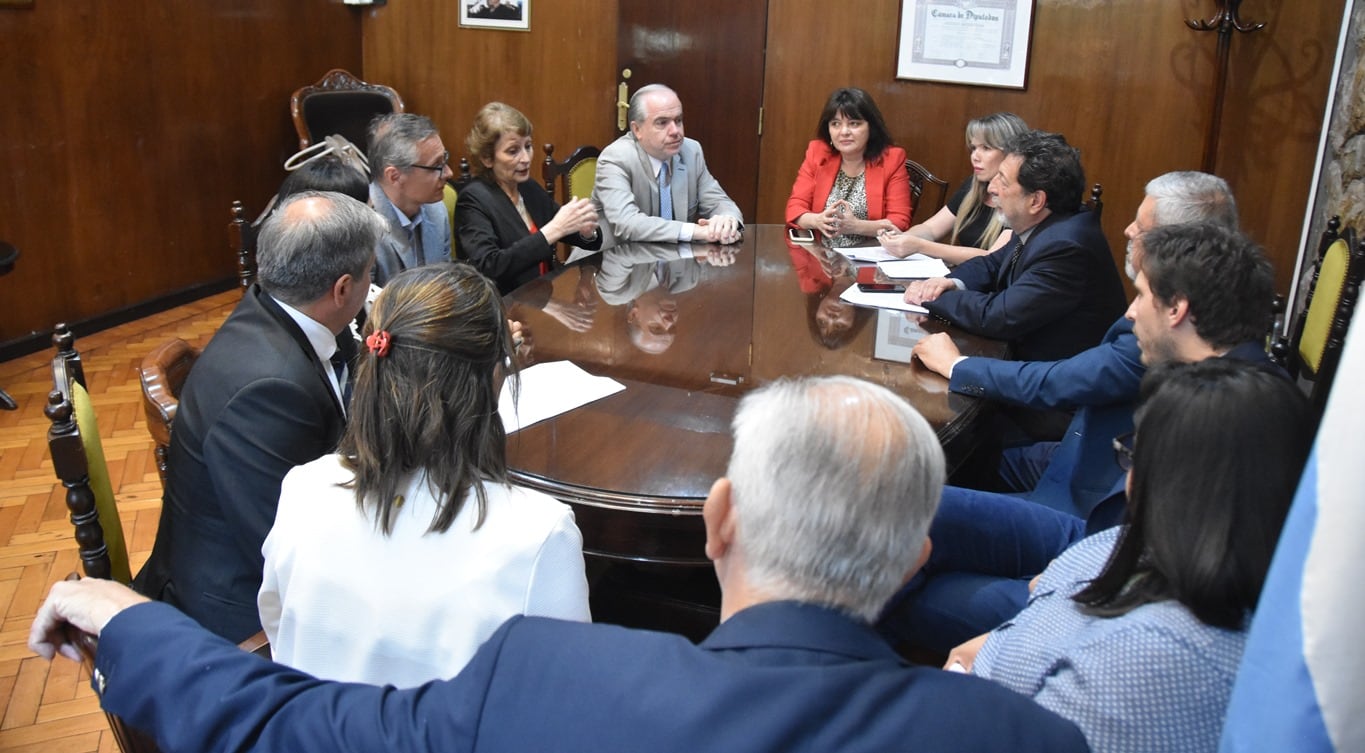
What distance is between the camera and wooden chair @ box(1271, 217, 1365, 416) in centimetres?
250

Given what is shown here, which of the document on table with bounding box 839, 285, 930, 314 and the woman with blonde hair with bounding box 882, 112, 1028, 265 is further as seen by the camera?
the woman with blonde hair with bounding box 882, 112, 1028, 265

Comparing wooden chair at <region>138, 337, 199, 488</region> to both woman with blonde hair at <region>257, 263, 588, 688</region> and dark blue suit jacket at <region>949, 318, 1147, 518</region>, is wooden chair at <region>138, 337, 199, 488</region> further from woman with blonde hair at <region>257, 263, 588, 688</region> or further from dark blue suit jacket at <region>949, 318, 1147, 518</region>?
dark blue suit jacket at <region>949, 318, 1147, 518</region>

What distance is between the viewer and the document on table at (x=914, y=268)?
340 centimetres

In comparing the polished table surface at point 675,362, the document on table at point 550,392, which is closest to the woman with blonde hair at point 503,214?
the polished table surface at point 675,362

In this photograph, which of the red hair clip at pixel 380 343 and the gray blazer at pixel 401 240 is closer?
the red hair clip at pixel 380 343

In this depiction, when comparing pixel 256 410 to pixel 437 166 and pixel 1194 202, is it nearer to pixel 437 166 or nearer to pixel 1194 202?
pixel 437 166

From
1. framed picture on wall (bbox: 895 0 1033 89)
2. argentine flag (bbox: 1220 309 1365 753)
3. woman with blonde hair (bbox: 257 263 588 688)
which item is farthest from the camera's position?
framed picture on wall (bbox: 895 0 1033 89)

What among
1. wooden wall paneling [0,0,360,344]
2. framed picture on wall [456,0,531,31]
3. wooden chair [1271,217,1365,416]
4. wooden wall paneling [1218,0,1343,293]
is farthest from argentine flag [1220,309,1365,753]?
framed picture on wall [456,0,531,31]

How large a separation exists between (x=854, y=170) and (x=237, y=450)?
329 centimetres

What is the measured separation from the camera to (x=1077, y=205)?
2.89 m

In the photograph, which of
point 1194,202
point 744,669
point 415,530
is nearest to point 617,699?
point 744,669

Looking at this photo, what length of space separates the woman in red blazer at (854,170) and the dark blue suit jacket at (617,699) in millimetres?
3475

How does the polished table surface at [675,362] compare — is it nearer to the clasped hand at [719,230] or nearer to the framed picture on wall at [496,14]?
the clasped hand at [719,230]

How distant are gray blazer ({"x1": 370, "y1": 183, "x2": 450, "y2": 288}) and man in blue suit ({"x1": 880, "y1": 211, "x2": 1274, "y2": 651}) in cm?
145
